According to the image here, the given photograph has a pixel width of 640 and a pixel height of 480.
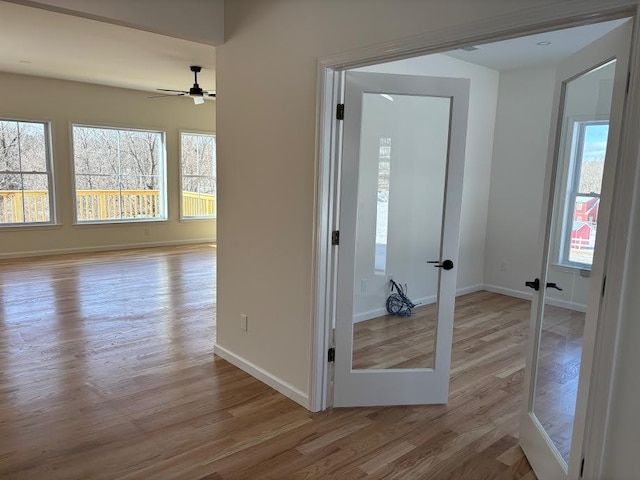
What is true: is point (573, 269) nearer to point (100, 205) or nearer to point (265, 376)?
point (265, 376)

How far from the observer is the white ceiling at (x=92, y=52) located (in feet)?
14.2

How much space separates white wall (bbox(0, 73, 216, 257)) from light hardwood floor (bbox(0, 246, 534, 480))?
353 cm

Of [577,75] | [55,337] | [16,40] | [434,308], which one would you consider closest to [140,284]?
[55,337]

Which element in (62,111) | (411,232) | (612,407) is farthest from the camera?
(62,111)

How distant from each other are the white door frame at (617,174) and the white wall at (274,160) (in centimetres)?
7

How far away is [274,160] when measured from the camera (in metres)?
2.90

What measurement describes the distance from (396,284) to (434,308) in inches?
15.0

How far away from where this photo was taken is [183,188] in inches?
357

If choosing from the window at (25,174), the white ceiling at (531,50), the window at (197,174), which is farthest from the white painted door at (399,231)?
the window at (197,174)

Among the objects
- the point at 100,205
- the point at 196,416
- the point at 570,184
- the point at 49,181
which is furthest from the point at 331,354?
the point at 100,205

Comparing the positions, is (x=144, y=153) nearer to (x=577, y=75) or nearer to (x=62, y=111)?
(x=62, y=111)

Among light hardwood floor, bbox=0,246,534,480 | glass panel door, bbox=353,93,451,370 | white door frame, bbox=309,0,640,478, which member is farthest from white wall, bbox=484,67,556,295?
white door frame, bbox=309,0,640,478

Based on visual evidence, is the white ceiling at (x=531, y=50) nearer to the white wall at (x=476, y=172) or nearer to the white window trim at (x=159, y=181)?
the white wall at (x=476, y=172)

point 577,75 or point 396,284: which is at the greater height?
Result: point 577,75
